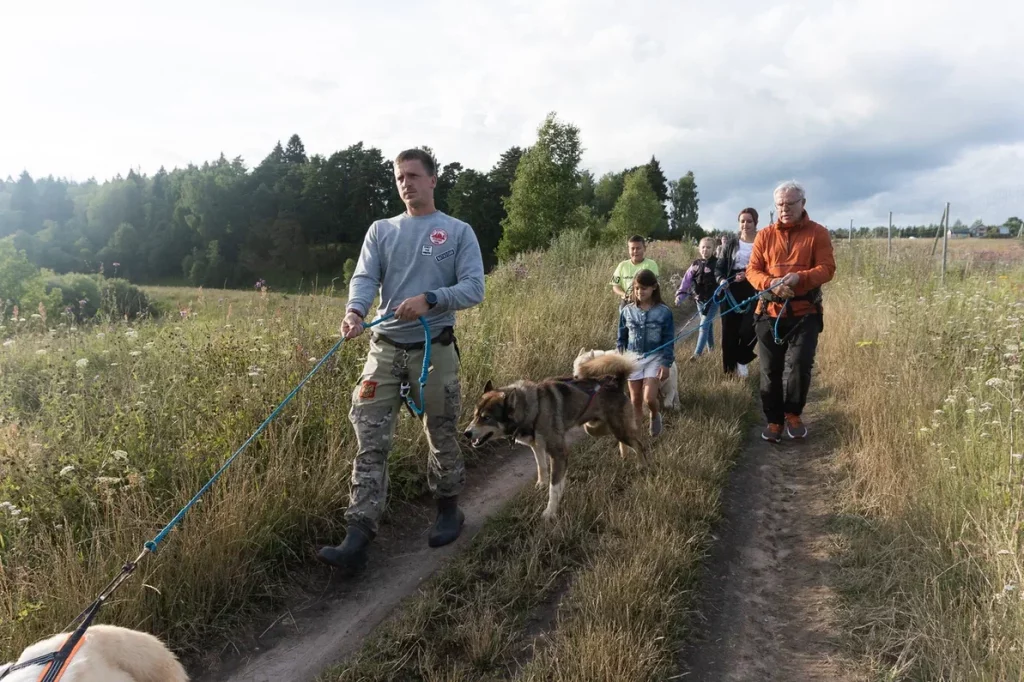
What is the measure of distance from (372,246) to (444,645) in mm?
2212

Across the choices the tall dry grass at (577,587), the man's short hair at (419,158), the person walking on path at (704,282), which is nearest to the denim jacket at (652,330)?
the tall dry grass at (577,587)

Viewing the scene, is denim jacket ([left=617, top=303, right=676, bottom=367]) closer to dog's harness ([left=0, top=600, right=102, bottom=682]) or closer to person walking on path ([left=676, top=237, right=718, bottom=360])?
person walking on path ([left=676, top=237, right=718, bottom=360])

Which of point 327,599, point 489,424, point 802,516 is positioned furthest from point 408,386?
point 802,516

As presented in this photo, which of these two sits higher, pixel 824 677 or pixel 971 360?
pixel 971 360

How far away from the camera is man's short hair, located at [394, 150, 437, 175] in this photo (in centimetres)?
308

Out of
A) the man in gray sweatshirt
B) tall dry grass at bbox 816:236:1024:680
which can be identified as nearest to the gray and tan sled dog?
the man in gray sweatshirt

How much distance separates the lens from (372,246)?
10.6ft

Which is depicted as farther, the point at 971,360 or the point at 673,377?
the point at 673,377

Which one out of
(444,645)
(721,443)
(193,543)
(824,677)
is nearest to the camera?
(824,677)

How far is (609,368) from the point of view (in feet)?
15.0

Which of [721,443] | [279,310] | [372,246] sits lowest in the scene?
[721,443]

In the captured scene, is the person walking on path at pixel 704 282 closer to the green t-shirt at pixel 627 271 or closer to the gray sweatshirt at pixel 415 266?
the green t-shirt at pixel 627 271

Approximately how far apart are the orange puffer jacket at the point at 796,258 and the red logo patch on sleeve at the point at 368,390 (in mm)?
3641

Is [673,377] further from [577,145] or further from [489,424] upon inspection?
[577,145]
